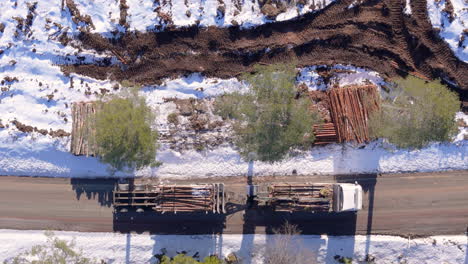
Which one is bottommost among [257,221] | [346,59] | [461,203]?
[257,221]

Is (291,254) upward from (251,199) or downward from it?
downward

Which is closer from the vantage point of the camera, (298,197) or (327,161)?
(298,197)

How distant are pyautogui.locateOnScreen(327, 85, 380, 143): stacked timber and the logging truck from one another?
308 centimetres

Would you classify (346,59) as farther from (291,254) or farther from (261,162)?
(291,254)

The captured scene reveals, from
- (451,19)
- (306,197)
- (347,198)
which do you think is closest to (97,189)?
(306,197)

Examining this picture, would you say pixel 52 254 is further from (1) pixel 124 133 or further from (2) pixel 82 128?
(1) pixel 124 133

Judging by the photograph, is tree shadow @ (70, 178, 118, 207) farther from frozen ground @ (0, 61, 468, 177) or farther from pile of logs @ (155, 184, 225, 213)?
pile of logs @ (155, 184, 225, 213)

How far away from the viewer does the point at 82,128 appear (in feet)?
74.7

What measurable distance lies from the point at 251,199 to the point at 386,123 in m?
9.23

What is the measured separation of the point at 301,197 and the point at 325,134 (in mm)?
4099

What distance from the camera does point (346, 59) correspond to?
2328 centimetres

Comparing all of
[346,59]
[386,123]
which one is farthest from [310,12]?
[386,123]

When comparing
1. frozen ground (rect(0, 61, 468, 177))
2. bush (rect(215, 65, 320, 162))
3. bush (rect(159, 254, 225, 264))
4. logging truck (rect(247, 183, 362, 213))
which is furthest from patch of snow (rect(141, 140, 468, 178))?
bush (rect(159, 254, 225, 264))

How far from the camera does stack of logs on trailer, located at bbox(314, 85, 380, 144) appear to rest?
23.0m
